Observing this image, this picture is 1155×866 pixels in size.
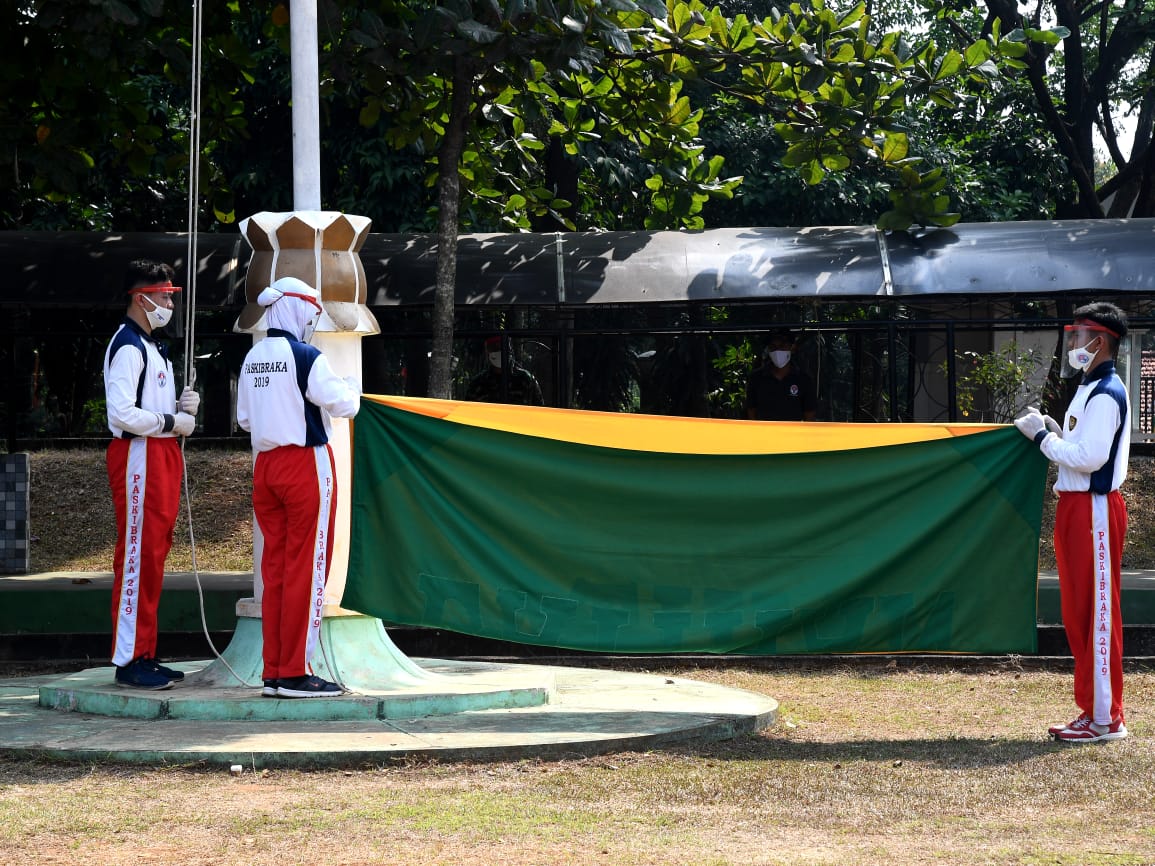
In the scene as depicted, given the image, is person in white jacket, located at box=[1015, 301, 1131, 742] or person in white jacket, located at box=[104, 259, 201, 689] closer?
person in white jacket, located at box=[1015, 301, 1131, 742]

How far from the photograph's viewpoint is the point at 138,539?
6977 millimetres

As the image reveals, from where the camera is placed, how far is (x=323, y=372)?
6484 millimetres

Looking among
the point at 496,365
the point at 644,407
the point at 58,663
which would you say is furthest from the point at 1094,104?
the point at 58,663

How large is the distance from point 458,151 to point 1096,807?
840 centimetres

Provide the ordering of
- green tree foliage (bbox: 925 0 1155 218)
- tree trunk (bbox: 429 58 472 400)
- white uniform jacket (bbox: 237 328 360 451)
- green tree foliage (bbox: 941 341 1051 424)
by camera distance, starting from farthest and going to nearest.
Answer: green tree foliage (bbox: 925 0 1155 218)
green tree foliage (bbox: 941 341 1051 424)
tree trunk (bbox: 429 58 472 400)
white uniform jacket (bbox: 237 328 360 451)

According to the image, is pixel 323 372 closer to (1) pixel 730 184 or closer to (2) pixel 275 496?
(2) pixel 275 496

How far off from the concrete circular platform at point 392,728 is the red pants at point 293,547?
0.81ft

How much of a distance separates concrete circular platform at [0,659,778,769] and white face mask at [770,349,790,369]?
7609 millimetres

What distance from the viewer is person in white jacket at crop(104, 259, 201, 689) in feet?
22.8

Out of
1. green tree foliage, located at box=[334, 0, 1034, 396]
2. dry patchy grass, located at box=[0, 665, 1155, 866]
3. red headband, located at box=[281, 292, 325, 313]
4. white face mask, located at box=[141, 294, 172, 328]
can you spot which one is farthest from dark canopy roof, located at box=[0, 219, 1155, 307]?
dry patchy grass, located at box=[0, 665, 1155, 866]

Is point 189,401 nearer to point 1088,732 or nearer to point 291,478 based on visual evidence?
point 291,478

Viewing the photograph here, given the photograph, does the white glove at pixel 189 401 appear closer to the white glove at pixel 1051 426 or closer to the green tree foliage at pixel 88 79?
the green tree foliage at pixel 88 79

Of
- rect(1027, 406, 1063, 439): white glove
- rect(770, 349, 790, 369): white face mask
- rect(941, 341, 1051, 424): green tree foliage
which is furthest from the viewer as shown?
rect(941, 341, 1051, 424): green tree foliage

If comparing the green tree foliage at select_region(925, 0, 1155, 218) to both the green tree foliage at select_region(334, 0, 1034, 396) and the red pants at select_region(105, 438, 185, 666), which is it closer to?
the green tree foliage at select_region(334, 0, 1034, 396)
